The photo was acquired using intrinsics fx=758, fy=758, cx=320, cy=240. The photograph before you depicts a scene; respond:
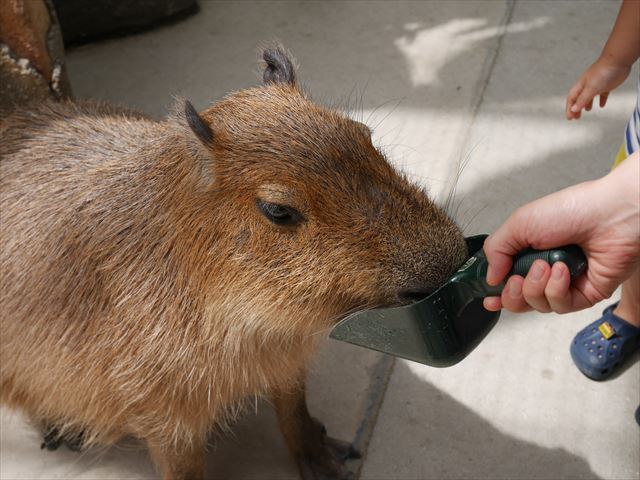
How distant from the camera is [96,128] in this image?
2693 mm

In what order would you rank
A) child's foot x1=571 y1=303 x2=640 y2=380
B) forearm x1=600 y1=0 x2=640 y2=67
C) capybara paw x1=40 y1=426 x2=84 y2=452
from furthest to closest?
1. child's foot x1=571 y1=303 x2=640 y2=380
2. capybara paw x1=40 y1=426 x2=84 y2=452
3. forearm x1=600 y1=0 x2=640 y2=67

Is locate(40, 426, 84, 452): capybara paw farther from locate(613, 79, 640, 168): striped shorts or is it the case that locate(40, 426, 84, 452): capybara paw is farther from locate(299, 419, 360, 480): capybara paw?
locate(613, 79, 640, 168): striped shorts

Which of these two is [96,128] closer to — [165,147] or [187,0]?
[165,147]

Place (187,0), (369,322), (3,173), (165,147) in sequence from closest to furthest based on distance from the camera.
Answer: (369,322) → (165,147) → (3,173) → (187,0)

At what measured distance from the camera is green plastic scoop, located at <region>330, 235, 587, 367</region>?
1877 millimetres

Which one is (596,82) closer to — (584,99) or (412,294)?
(584,99)

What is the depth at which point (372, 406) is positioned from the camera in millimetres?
3064

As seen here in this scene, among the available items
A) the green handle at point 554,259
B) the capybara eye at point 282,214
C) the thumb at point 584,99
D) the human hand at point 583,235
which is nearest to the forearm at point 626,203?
the human hand at point 583,235

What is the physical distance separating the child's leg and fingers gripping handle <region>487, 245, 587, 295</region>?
1.25 m

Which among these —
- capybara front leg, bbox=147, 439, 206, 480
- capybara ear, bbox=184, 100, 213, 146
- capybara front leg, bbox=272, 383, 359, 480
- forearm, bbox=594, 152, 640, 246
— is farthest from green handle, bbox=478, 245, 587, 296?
capybara front leg, bbox=147, 439, 206, 480

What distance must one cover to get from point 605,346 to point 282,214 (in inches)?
68.8

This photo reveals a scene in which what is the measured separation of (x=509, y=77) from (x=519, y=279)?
2.93 m

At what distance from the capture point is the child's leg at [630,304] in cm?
300

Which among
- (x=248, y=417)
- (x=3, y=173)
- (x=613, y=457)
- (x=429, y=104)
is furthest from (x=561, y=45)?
(x=3, y=173)
